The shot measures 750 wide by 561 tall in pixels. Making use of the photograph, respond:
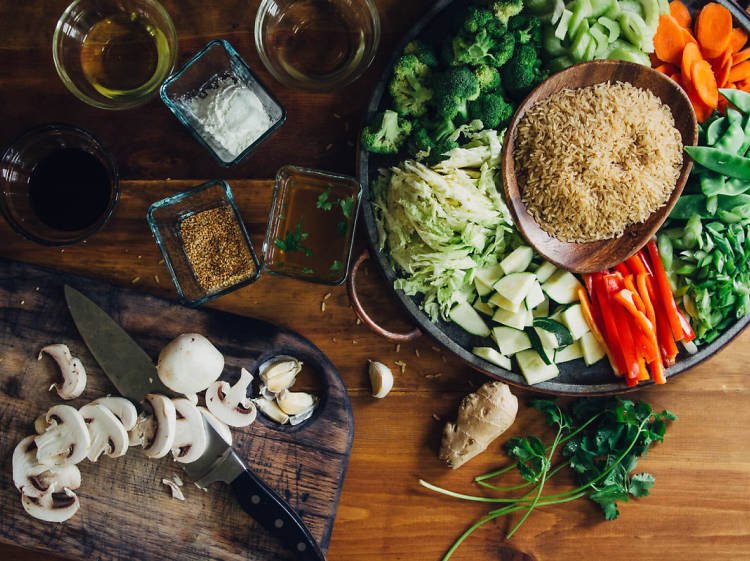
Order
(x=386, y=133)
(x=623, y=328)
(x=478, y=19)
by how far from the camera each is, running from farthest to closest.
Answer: (x=623, y=328) → (x=386, y=133) → (x=478, y=19)

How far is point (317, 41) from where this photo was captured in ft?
5.72

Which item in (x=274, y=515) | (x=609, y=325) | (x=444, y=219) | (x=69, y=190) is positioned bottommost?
(x=274, y=515)

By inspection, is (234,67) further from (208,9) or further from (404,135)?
(404,135)

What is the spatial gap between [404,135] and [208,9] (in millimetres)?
754

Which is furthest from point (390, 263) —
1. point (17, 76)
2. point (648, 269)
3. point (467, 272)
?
point (17, 76)

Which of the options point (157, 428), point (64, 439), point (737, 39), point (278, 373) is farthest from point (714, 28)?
point (64, 439)

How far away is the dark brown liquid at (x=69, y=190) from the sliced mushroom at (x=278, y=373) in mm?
677

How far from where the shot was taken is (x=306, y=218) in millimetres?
1719

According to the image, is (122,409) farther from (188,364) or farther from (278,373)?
(278,373)

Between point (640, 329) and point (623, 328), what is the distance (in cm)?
5

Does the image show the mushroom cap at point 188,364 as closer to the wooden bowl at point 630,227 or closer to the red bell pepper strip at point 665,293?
the wooden bowl at point 630,227

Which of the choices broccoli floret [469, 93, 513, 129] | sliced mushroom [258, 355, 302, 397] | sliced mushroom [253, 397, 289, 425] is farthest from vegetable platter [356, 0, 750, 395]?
sliced mushroom [253, 397, 289, 425]

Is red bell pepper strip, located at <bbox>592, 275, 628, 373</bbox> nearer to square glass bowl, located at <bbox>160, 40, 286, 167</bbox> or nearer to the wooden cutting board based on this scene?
the wooden cutting board

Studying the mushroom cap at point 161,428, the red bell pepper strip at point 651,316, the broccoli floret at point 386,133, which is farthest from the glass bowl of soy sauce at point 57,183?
the red bell pepper strip at point 651,316
